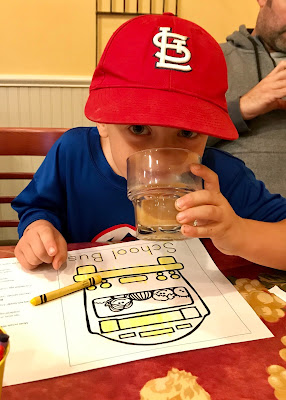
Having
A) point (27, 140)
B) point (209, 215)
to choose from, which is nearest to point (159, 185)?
point (209, 215)

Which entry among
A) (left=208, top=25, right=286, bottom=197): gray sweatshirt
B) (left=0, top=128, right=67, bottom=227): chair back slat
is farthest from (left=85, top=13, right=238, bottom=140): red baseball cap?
(left=208, top=25, right=286, bottom=197): gray sweatshirt

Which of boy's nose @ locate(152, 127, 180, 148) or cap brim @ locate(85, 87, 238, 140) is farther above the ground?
cap brim @ locate(85, 87, 238, 140)

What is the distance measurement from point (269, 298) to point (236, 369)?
0.17 metres

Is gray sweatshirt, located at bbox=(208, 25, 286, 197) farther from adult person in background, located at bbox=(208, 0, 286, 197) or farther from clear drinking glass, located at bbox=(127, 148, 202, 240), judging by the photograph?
clear drinking glass, located at bbox=(127, 148, 202, 240)

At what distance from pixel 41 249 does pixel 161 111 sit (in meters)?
0.29

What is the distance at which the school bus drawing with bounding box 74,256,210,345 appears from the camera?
46 centimetres

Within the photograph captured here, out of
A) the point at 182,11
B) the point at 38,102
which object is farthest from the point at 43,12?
the point at 182,11

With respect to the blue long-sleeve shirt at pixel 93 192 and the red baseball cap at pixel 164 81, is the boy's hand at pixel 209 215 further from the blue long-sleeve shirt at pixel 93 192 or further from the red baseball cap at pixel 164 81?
the blue long-sleeve shirt at pixel 93 192

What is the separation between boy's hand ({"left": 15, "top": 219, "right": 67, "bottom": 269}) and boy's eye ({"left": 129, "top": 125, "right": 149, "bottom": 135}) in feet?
0.74

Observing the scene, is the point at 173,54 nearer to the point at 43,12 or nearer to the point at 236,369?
the point at 236,369

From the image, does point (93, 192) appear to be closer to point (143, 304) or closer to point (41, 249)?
point (41, 249)

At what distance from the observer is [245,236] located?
2.02 feet

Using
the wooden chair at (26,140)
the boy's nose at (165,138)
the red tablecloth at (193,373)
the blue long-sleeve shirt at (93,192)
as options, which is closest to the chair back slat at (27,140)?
the wooden chair at (26,140)

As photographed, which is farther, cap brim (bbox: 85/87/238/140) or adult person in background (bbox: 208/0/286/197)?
adult person in background (bbox: 208/0/286/197)
